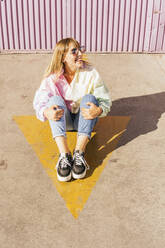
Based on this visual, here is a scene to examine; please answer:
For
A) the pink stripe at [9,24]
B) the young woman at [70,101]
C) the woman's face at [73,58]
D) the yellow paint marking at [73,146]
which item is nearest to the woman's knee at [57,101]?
the young woman at [70,101]

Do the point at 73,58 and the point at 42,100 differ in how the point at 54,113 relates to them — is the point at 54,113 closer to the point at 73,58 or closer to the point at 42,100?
the point at 42,100

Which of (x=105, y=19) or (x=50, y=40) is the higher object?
(x=105, y=19)

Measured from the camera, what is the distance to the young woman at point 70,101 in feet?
11.4

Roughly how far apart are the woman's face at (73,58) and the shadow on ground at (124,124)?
96cm

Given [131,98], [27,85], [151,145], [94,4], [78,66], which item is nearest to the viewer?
[78,66]

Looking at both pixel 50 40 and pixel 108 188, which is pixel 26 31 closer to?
pixel 50 40

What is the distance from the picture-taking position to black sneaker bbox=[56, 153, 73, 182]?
343cm

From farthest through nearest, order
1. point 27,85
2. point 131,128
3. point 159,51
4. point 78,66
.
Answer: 1. point 159,51
2. point 27,85
3. point 131,128
4. point 78,66

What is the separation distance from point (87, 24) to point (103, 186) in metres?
3.92

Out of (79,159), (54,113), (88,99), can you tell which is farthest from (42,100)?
(79,159)

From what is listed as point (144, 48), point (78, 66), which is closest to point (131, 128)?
point (78, 66)

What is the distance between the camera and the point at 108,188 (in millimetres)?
3432

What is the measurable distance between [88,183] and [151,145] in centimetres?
104

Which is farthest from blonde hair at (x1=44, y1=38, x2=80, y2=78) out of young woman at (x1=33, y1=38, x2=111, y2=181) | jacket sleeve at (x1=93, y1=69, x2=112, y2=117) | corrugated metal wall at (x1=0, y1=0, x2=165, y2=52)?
corrugated metal wall at (x1=0, y1=0, x2=165, y2=52)
